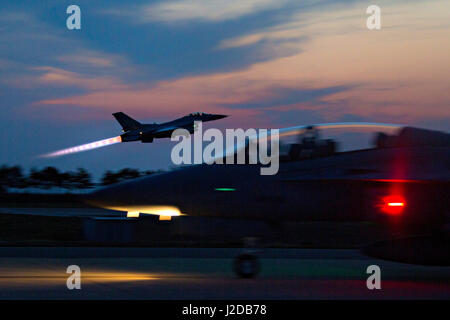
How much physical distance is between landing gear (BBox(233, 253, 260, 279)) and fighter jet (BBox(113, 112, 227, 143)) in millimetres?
34105

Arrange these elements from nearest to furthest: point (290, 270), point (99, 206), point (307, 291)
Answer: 1. point (307, 291)
2. point (99, 206)
3. point (290, 270)

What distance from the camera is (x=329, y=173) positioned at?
936 centimetres

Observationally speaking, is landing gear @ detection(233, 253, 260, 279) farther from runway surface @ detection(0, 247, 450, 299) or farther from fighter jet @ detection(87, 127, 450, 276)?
fighter jet @ detection(87, 127, 450, 276)

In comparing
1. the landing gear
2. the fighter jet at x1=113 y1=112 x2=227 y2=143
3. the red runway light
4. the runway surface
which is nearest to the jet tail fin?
the fighter jet at x1=113 y1=112 x2=227 y2=143

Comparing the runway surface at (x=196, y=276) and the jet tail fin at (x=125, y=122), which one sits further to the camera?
the jet tail fin at (x=125, y=122)

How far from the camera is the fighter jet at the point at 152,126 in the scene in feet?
162

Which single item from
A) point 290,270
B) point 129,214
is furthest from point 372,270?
point 129,214

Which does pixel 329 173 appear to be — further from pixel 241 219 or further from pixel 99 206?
pixel 99 206

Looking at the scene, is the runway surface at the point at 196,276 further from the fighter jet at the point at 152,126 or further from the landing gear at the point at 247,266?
the fighter jet at the point at 152,126

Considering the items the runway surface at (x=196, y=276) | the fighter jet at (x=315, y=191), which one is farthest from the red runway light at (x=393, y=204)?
the runway surface at (x=196, y=276)

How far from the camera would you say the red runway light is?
367 inches

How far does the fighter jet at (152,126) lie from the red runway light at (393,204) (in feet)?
114

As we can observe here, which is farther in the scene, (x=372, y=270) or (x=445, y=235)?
(x=372, y=270)
